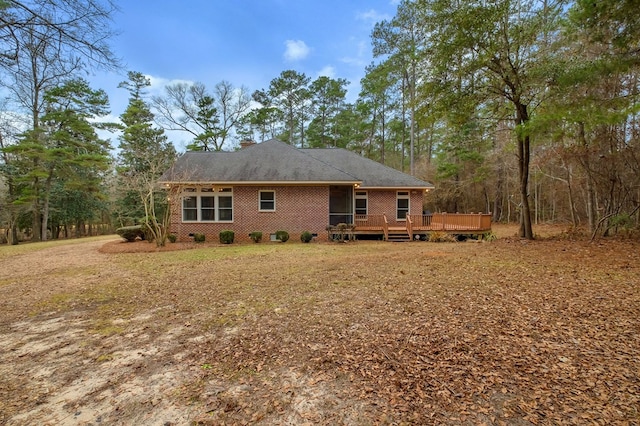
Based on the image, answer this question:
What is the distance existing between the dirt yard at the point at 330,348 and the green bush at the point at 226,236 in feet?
21.4

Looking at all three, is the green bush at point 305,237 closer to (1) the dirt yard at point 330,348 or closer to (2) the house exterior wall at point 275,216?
(2) the house exterior wall at point 275,216

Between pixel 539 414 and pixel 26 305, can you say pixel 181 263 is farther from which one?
pixel 539 414

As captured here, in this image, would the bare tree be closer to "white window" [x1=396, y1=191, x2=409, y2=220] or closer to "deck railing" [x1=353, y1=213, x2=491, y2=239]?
"deck railing" [x1=353, y1=213, x2=491, y2=239]

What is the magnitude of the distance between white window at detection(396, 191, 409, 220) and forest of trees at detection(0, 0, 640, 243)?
186 inches

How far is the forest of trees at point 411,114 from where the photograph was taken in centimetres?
663

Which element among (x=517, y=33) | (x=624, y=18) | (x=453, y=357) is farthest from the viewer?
(x=517, y=33)

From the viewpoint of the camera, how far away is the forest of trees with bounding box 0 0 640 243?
663 cm

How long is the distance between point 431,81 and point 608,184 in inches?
273

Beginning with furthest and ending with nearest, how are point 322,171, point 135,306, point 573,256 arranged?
point 322,171
point 573,256
point 135,306

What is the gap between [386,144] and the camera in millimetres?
31578

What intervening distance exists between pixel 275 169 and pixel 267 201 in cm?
174

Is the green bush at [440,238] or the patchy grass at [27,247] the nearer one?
the patchy grass at [27,247]

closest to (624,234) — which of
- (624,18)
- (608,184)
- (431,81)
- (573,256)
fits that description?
(608,184)

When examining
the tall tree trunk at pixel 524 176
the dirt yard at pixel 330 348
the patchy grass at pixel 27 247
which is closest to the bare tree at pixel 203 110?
the patchy grass at pixel 27 247
